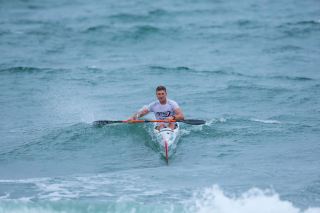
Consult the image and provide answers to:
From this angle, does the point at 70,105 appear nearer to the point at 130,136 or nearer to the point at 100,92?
the point at 100,92

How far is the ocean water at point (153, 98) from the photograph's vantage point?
12.1 meters

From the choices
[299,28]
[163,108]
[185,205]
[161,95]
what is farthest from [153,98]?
[299,28]

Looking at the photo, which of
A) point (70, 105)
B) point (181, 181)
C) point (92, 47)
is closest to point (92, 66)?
point (92, 47)

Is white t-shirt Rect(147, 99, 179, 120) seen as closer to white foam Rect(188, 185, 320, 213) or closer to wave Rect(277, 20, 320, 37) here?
white foam Rect(188, 185, 320, 213)

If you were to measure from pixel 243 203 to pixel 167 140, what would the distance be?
11.1 feet

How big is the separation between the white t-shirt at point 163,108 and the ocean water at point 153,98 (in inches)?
30.5

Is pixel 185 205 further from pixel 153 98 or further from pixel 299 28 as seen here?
pixel 299 28

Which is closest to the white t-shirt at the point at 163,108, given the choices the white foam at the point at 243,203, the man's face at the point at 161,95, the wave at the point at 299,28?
the man's face at the point at 161,95

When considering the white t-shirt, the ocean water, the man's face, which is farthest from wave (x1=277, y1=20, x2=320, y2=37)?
the man's face

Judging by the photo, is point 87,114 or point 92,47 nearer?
point 87,114

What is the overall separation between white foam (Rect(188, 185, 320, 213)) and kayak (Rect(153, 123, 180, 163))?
231 cm

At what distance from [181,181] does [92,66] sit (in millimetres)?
12903

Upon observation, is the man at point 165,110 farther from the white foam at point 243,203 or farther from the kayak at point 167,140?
the white foam at point 243,203

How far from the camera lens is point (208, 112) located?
1838 centimetres
